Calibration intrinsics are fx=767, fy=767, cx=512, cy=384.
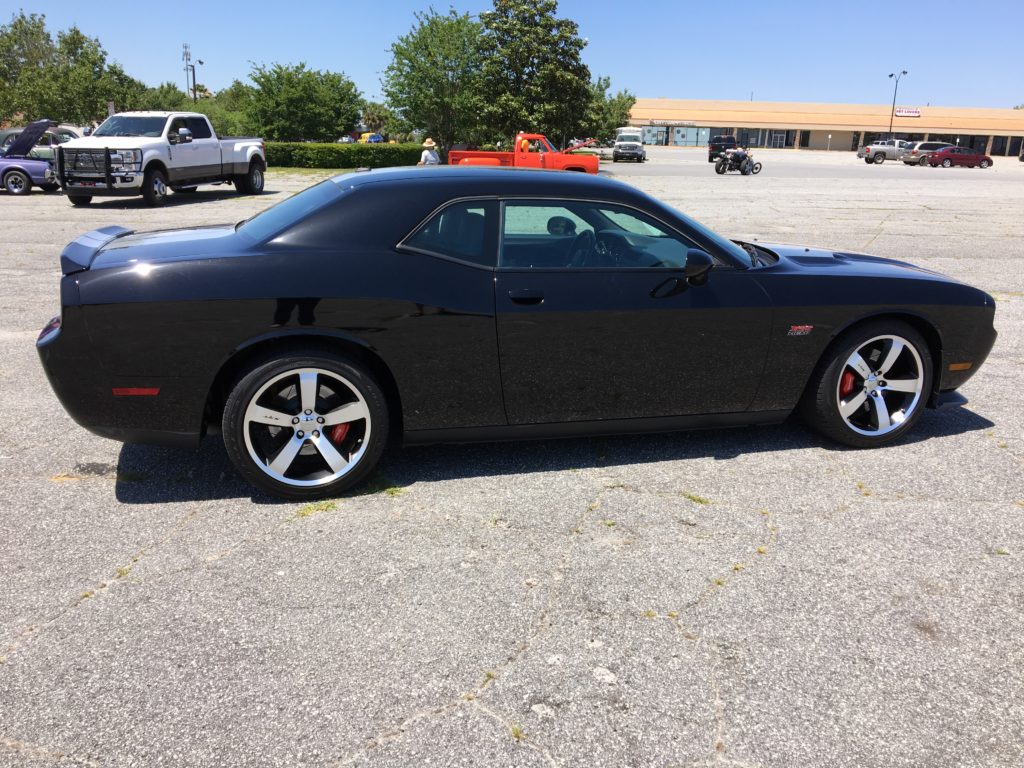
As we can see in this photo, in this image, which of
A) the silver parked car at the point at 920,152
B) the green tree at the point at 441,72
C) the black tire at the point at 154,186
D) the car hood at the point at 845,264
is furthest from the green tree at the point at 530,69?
the car hood at the point at 845,264

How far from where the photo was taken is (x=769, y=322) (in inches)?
160

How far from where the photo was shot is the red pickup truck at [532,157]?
23.5 meters

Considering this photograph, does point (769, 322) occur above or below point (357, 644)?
above

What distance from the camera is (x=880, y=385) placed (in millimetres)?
4379

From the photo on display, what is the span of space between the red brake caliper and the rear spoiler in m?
3.94

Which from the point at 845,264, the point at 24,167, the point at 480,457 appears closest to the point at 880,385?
the point at 845,264

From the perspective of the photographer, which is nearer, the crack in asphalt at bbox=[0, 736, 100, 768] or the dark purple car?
the crack in asphalt at bbox=[0, 736, 100, 768]

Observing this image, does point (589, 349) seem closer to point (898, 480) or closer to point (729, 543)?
point (729, 543)

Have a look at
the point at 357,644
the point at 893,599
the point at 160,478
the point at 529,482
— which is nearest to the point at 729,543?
the point at 893,599

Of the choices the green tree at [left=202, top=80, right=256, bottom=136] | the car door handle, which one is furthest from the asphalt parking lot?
the green tree at [left=202, top=80, right=256, bottom=136]

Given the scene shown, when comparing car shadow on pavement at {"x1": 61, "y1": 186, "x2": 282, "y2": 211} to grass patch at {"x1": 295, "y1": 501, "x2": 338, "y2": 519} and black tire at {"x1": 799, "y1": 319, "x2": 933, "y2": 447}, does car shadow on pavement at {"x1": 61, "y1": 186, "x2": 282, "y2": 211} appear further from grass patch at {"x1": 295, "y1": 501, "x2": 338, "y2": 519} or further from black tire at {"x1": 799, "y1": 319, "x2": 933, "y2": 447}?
black tire at {"x1": 799, "y1": 319, "x2": 933, "y2": 447}

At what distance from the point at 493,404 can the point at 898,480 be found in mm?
2191

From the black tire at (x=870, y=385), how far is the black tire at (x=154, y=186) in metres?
17.0

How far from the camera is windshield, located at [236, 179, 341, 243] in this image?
378 cm
